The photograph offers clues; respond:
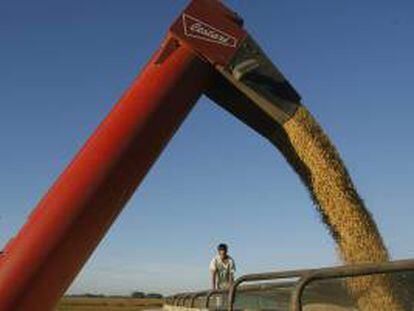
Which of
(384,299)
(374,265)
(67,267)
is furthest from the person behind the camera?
(67,267)

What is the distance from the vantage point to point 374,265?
2.79 m

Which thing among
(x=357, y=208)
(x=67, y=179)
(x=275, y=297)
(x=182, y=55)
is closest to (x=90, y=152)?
(x=67, y=179)

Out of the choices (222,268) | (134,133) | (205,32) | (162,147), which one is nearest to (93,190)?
(134,133)

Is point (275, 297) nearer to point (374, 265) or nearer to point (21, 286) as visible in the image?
point (21, 286)

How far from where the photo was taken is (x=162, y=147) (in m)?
6.10

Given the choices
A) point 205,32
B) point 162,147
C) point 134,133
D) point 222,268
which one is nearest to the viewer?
point 134,133

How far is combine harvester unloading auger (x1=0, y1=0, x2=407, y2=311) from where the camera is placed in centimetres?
536

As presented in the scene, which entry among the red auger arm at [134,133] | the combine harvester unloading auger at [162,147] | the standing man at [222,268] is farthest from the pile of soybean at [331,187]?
the standing man at [222,268]

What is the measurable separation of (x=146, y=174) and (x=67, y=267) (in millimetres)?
964

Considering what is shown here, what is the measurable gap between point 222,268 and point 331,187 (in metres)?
3.84

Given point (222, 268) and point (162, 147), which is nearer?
point (162, 147)

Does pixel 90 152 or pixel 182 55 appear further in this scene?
pixel 182 55

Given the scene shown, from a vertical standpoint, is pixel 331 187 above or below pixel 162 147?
below

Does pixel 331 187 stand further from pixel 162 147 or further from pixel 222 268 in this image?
pixel 222 268
